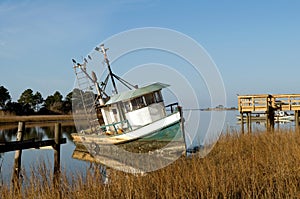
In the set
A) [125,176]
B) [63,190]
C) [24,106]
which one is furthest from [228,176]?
[24,106]

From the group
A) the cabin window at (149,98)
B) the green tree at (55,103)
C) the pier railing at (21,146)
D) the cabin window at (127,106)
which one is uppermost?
the green tree at (55,103)

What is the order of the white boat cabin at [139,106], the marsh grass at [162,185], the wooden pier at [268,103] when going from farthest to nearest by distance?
the wooden pier at [268,103]
the white boat cabin at [139,106]
the marsh grass at [162,185]

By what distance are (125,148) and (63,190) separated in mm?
8019

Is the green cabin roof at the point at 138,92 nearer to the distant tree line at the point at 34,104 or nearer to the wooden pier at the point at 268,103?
the wooden pier at the point at 268,103

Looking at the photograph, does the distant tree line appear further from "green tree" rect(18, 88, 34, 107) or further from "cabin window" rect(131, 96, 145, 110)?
"cabin window" rect(131, 96, 145, 110)

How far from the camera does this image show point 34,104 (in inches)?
2340

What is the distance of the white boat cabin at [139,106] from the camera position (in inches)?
523

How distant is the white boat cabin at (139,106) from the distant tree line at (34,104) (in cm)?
4026

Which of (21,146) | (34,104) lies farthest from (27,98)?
(21,146)

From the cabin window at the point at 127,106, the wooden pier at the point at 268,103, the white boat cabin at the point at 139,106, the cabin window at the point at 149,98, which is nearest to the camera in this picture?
the white boat cabin at the point at 139,106

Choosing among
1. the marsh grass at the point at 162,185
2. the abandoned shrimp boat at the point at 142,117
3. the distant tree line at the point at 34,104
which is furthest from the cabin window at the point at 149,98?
the distant tree line at the point at 34,104

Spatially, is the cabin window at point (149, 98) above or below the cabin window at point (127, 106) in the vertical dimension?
above

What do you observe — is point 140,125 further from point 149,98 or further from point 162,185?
point 162,185

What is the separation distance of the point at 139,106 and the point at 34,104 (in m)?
50.4
